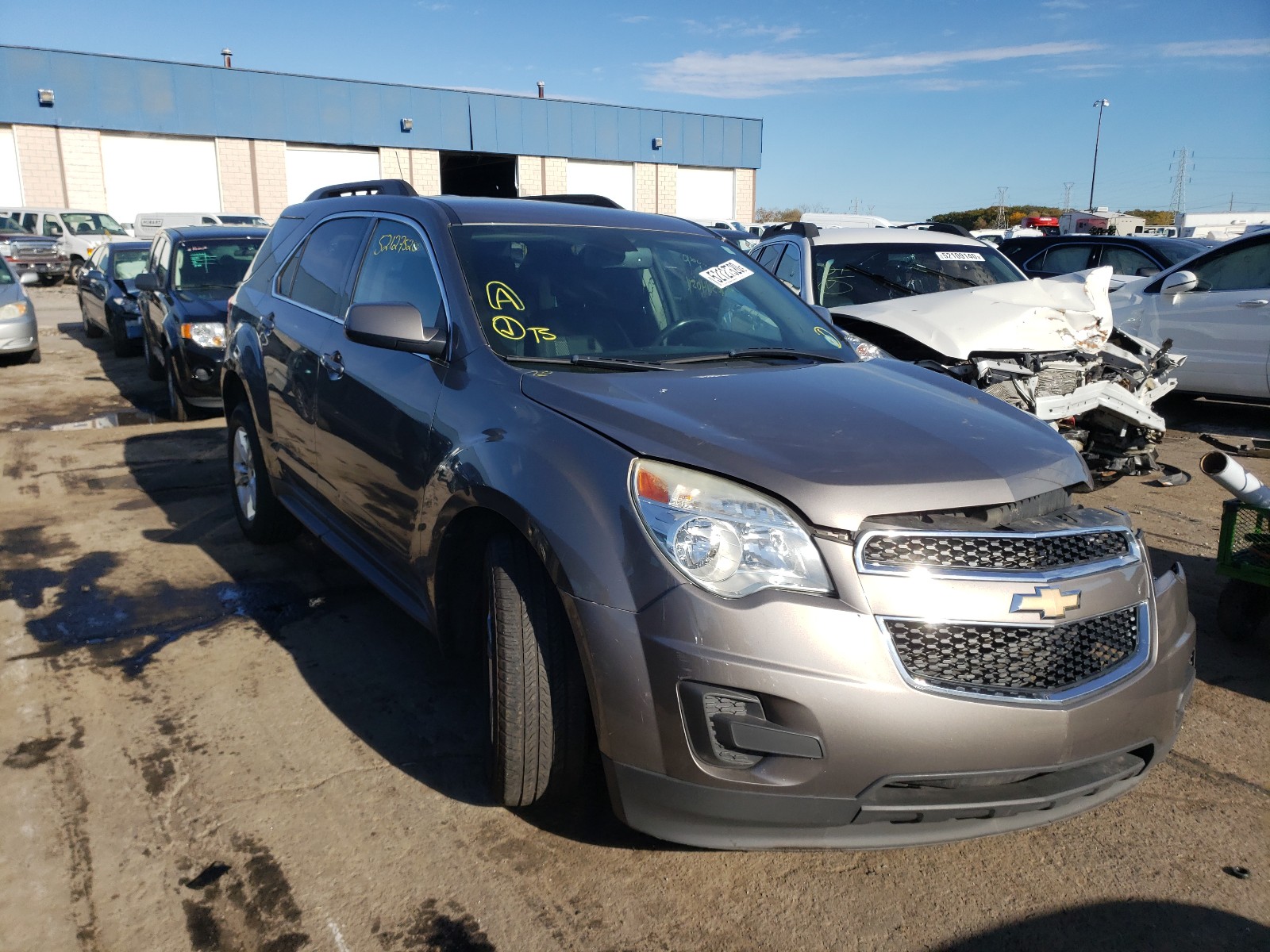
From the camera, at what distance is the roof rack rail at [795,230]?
7270mm

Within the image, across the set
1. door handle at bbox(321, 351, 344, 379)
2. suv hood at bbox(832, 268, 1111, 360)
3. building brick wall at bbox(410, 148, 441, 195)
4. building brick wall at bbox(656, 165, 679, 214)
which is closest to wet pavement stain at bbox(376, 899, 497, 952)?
door handle at bbox(321, 351, 344, 379)

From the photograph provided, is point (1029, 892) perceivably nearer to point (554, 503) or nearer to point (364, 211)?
point (554, 503)

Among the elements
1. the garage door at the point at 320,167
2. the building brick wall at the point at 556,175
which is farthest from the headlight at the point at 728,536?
the building brick wall at the point at 556,175

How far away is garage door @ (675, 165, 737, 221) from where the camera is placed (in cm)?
4372

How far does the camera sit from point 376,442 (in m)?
3.51

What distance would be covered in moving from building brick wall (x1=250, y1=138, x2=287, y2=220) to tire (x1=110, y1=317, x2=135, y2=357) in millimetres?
22783

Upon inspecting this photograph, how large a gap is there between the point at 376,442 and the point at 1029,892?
97.6 inches

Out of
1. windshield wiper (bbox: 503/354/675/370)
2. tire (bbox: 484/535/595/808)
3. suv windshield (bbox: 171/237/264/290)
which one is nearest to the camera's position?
tire (bbox: 484/535/595/808)

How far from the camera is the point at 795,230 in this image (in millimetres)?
7449

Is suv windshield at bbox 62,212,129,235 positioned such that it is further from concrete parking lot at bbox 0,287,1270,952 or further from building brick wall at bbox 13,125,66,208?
concrete parking lot at bbox 0,287,1270,952

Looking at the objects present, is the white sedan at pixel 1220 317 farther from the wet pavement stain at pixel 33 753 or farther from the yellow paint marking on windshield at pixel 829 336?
the wet pavement stain at pixel 33 753

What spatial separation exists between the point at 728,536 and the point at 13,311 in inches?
512

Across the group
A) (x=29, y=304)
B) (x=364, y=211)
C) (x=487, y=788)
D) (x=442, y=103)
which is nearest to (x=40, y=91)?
(x=442, y=103)

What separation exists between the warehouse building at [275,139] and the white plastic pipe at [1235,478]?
26641 millimetres
